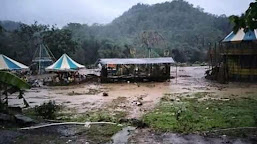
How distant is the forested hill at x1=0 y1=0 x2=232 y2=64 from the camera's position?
2109 inches

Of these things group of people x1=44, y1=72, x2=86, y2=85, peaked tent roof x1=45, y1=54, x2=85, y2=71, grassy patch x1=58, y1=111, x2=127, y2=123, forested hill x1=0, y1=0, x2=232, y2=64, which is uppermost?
forested hill x1=0, y1=0, x2=232, y2=64

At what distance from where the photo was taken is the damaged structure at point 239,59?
1174 inches

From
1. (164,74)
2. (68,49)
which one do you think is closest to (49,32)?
(68,49)

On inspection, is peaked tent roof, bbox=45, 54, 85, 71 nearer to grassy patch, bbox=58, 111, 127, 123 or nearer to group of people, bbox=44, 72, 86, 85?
group of people, bbox=44, 72, 86, 85

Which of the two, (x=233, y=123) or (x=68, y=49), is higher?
(x=68, y=49)

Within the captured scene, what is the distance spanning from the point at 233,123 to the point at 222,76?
18.5 metres

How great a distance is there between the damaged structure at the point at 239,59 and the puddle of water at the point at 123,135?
20.0 meters

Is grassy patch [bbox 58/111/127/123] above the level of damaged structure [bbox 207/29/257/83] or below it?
below

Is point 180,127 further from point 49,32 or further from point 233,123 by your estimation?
point 49,32

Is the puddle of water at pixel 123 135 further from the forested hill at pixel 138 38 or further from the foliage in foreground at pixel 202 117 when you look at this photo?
the forested hill at pixel 138 38

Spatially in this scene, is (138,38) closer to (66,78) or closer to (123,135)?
(66,78)

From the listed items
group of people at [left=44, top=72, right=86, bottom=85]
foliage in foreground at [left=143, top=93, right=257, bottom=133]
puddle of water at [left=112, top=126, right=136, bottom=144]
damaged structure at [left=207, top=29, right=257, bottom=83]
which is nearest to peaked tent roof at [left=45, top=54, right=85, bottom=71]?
group of people at [left=44, top=72, right=86, bottom=85]

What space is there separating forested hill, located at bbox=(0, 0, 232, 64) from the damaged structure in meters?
26.6

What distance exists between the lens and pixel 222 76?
29.1m
